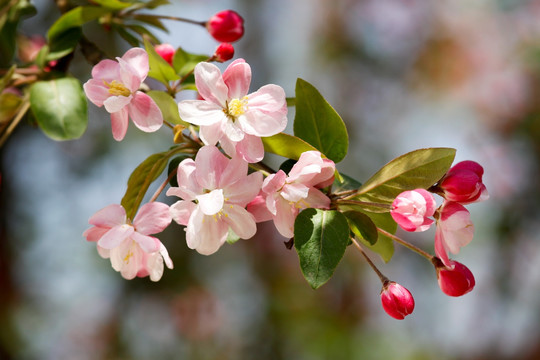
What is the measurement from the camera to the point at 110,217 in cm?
48

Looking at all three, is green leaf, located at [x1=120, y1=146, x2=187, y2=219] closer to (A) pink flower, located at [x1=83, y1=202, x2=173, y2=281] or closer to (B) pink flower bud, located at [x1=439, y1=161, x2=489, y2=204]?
(A) pink flower, located at [x1=83, y1=202, x2=173, y2=281]

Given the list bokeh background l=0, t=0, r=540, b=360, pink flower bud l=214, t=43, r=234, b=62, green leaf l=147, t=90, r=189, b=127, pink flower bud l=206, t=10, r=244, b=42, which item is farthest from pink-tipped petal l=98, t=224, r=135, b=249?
bokeh background l=0, t=0, r=540, b=360

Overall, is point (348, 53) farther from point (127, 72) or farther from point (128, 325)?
point (127, 72)

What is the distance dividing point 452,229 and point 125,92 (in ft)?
1.13

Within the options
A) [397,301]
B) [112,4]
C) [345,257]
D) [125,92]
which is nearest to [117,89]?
[125,92]

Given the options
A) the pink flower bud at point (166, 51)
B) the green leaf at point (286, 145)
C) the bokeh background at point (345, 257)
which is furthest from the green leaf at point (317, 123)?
the bokeh background at point (345, 257)

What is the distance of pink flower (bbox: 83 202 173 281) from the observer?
18.4 inches

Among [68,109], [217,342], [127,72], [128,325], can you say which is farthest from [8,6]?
[217,342]

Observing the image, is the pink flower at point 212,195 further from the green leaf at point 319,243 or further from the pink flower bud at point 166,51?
the pink flower bud at point 166,51

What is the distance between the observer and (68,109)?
654 millimetres

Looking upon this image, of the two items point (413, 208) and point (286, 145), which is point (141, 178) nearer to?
point (286, 145)

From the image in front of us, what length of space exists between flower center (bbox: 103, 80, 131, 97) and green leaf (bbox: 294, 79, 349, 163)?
0.17 meters

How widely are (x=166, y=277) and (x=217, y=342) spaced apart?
0.72 meters

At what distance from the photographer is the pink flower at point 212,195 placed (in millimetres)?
438
